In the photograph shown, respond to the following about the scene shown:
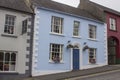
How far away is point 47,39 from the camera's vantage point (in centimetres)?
2067

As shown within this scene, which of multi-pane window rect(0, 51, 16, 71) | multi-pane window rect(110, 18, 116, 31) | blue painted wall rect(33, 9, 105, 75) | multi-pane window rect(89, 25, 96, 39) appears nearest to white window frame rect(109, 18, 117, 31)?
multi-pane window rect(110, 18, 116, 31)

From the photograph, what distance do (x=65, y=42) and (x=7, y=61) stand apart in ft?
20.3

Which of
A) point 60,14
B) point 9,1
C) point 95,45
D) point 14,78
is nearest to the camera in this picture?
point 14,78

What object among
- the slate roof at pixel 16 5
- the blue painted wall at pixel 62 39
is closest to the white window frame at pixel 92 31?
the blue painted wall at pixel 62 39

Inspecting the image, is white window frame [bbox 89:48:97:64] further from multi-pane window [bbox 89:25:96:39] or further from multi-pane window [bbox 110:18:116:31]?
multi-pane window [bbox 110:18:116:31]

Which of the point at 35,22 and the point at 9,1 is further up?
the point at 9,1

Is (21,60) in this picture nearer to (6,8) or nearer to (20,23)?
(20,23)

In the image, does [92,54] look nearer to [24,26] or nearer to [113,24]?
[113,24]

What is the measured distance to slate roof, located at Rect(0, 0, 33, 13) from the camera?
60.7 feet

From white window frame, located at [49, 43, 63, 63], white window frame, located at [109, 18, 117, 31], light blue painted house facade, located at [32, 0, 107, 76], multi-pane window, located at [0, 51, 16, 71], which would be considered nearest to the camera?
multi-pane window, located at [0, 51, 16, 71]

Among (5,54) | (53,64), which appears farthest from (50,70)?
(5,54)

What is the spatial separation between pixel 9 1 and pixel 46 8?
3177 mm

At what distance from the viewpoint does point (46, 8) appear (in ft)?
67.8

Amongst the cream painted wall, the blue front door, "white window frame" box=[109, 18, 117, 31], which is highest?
"white window frame" box=[109, 18, 117, 31]
